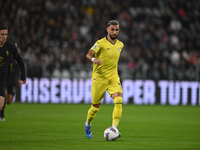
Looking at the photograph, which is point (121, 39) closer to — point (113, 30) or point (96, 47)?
point (113, 30)

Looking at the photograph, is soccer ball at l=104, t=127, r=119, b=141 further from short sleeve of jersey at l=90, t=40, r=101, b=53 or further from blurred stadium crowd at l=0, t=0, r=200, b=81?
blurred stadium crowd at l=0, t=0, r=200, b=81

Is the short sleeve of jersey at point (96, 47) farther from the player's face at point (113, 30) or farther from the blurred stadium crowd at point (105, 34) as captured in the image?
the blurred stadium crowd at point (105, 34)

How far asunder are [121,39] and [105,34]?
1.03 metres

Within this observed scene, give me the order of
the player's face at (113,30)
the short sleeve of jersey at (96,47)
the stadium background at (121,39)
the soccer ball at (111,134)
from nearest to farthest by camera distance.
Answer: the soccer ball at (111,134), the short sleeve of jersey at (96,47), the player's face at (113,30), the stadium background at (121,39)

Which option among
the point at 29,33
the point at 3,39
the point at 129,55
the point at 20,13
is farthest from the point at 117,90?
the point at 20,13

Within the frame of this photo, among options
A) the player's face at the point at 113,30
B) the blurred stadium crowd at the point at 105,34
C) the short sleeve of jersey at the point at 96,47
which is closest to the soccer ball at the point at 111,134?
the short sleeve of jersey at the point at 96,47

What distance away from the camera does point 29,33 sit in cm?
2077

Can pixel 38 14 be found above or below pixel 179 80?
above

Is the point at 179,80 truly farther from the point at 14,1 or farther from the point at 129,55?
the point at 14,1

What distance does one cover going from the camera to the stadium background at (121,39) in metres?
17.9

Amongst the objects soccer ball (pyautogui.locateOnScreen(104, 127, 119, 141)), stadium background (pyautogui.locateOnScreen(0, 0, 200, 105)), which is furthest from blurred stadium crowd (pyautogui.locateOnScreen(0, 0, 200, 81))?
soccer ball (pyautogui.locateOnScreen(104, 127, 119, 141))

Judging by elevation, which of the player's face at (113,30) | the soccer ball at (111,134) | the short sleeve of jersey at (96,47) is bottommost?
the soccer ball at (111,134)

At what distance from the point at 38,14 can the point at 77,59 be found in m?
5.38

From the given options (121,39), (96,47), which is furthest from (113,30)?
(121,39)
